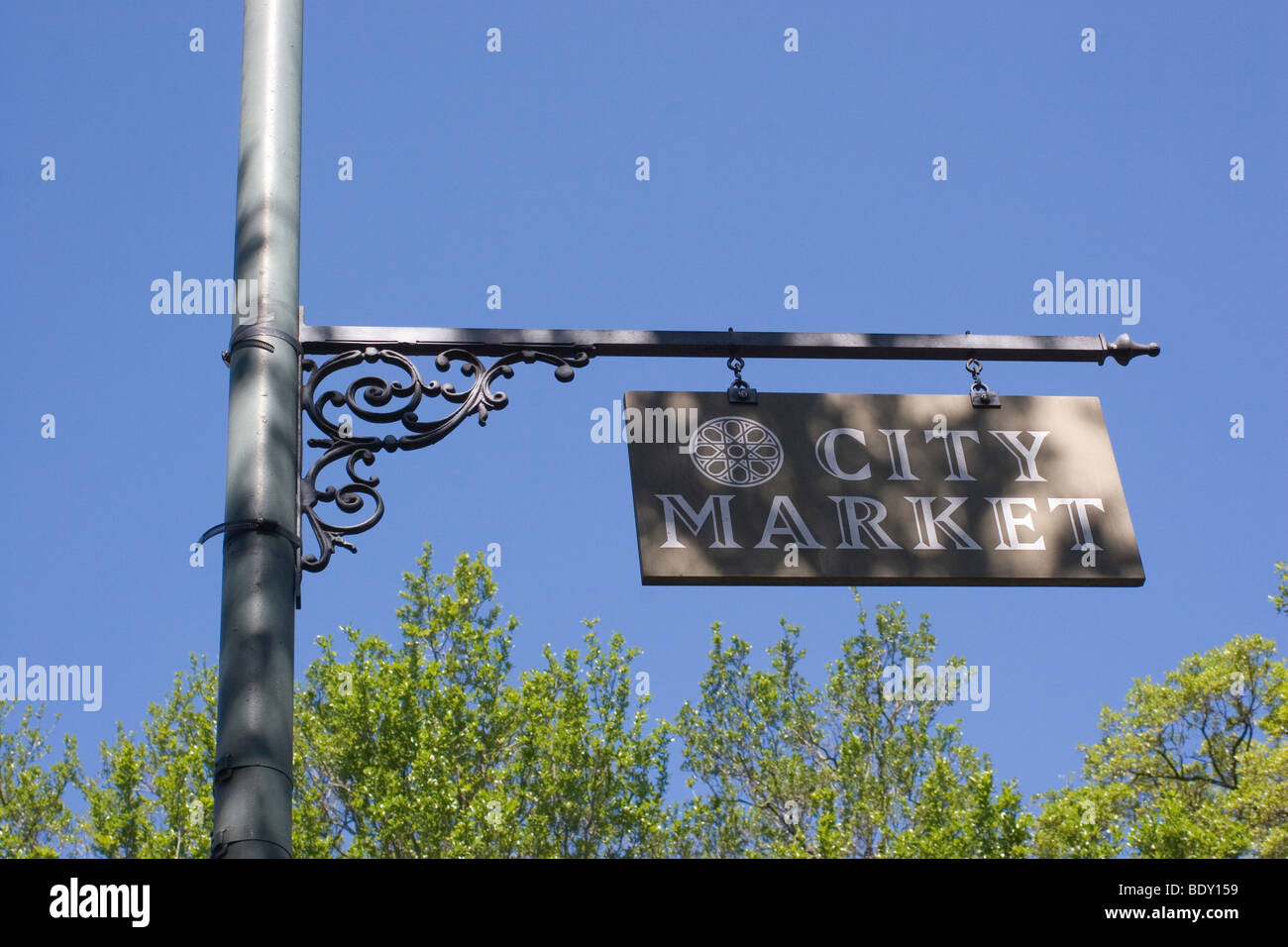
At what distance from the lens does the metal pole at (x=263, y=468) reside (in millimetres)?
3557

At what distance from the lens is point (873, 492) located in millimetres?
4910

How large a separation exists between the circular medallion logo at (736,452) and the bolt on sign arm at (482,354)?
254 millimetres

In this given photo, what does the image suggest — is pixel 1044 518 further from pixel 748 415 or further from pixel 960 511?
pixel 748 415

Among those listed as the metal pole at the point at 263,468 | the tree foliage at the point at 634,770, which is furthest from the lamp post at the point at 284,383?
the tree foliage at the point at 634,770

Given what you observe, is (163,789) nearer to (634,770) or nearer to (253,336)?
(634,770)

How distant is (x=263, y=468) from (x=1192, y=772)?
27204 millimetres

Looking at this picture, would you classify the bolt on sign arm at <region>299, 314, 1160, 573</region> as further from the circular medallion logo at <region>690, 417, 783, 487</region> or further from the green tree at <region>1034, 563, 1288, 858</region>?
the green tree at <region>1034, 563, 1288, 858</region>

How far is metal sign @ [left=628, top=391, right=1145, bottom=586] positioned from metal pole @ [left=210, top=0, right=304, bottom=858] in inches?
46.2

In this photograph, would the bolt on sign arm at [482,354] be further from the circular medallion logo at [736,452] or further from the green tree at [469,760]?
the green tree at [469,760]

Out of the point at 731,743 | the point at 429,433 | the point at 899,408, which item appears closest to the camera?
the point at 429,433

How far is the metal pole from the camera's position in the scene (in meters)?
3.56

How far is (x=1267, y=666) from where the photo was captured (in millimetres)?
28031
